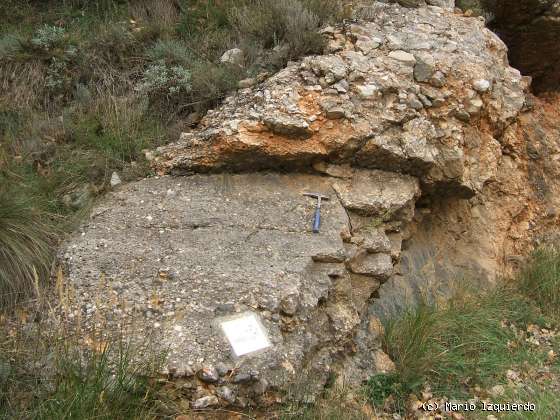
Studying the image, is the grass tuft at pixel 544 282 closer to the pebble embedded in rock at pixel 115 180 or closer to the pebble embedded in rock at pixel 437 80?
the pebble embedded in rock at pixel 437 80

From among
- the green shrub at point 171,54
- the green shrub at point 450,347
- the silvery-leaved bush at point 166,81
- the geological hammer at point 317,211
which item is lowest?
the green shrub at point 450,347

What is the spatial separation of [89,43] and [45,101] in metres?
0.71

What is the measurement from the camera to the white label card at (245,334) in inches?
121

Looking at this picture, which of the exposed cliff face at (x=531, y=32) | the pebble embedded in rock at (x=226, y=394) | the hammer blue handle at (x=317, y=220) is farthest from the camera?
the exposed cliff face at (x=531, y=32)

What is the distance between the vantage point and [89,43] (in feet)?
17.1

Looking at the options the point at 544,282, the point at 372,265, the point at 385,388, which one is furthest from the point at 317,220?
the point at 544,282

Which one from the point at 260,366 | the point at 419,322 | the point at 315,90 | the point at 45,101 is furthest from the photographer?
the point at 45,101

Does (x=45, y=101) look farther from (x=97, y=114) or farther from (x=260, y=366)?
(x=260, y=366)

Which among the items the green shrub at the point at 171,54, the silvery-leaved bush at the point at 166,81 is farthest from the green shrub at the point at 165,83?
the green shrub at the point at 171,54

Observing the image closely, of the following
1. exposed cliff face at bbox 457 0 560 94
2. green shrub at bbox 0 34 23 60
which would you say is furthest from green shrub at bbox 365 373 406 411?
exposed cliff face at bbox 457 0 560 94

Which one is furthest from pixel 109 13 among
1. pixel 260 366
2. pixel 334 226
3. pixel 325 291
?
pixel 260 366

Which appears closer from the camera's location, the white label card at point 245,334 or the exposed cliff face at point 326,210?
the white label card at point 245,334

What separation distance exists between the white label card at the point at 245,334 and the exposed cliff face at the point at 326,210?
0.05m

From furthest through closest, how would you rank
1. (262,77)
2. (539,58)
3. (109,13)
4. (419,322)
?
(539,58) < (109,13) < (262,77) < (419,322)
